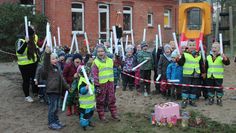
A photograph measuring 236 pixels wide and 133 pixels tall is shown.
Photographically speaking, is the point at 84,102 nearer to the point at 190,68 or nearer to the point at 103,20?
the point at 190,68

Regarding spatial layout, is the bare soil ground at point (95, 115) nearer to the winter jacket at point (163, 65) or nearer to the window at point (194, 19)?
the winter jacket at point (163, 65)

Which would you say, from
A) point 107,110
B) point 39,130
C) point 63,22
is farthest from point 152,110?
point 63,22

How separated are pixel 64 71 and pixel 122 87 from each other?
3901 millimetres

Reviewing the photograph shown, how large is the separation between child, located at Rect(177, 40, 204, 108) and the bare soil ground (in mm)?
353

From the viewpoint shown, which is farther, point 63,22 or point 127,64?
point 63,22

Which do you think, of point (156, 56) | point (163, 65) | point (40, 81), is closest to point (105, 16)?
point (156, 56)

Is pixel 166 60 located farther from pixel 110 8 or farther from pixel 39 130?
pixel 110 8

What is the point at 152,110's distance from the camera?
9680 millimetres

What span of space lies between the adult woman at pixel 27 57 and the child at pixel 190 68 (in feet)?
12.1

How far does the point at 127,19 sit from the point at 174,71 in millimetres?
17413

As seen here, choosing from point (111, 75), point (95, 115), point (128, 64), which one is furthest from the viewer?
point (128, 64)

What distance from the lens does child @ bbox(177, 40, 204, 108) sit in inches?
400

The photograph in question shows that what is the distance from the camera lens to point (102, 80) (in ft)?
28.6

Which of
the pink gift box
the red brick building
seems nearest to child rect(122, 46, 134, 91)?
the pink gift box
